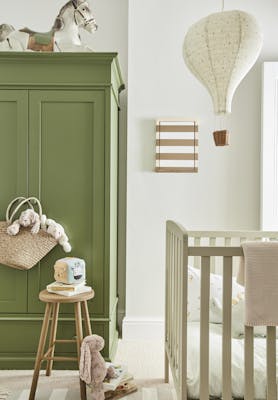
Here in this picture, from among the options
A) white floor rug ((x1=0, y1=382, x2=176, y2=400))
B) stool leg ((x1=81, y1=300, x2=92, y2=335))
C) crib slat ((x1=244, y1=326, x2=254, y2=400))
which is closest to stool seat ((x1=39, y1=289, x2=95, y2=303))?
stool leg ((x1=81, y1=300, x2=92, y2=335))

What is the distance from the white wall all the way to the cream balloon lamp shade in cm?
131

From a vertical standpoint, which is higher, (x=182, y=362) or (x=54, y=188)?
(x=54, y=188)

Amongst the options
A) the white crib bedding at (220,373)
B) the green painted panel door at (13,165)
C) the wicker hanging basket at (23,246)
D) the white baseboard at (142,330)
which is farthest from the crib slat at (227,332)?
the white baseboard at (142,330)

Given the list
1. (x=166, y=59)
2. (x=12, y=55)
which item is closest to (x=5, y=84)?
(x=12, y=55)

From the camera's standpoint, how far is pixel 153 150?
131 inches

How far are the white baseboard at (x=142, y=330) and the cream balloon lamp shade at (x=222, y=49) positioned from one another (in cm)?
183

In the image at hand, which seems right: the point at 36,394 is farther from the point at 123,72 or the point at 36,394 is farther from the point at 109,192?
the point at 123,72

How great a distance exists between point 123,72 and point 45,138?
3.47 feet

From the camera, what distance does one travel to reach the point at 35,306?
9.03ft

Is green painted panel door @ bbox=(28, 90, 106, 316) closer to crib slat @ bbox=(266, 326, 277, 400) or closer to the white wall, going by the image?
the white wall

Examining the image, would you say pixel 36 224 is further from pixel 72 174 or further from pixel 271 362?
pixel 271 362

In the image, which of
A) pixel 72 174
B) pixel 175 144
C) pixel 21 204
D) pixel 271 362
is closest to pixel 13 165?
pixel 21 204

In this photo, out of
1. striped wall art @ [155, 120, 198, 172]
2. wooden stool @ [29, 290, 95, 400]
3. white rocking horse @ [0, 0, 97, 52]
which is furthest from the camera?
striped wall art @ [155, 120, 198, 172]

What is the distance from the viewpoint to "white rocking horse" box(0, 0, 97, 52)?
278 centimetres
